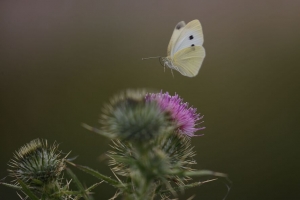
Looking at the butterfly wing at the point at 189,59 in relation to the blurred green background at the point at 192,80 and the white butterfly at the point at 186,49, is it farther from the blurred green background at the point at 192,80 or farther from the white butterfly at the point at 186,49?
the blurred green background at the point at 192,80

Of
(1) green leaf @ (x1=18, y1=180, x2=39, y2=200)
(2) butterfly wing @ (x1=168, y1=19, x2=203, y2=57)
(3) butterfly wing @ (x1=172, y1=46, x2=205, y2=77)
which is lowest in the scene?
(1) green leaf @ (x1=18, y1=180, x2=39, y2=200)

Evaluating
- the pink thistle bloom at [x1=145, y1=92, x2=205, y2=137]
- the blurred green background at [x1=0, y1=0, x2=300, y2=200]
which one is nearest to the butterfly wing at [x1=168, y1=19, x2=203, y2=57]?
the pink thistle bloom at [x1=145, y1=92, x2=205, y2=137]

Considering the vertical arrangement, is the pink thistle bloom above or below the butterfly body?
below

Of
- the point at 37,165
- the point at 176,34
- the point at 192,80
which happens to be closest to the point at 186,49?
the point at 176,34

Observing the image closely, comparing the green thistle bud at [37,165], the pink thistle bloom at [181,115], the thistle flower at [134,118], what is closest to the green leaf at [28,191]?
the green thistle bud at [37,165]

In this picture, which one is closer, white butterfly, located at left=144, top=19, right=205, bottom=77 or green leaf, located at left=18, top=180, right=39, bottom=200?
green leaf, located at left=18, top=180, right=39, bottom=200

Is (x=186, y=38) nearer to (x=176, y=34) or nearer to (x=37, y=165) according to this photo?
(x=176, y=34)

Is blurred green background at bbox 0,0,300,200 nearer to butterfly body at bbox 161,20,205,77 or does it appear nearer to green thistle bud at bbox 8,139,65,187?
butterfly body at bbox 161,20,205,77
